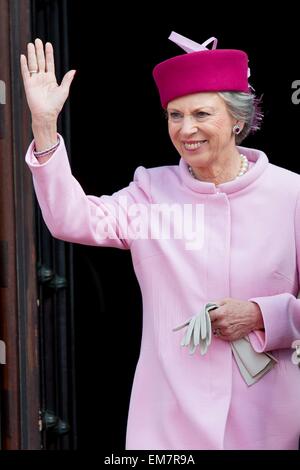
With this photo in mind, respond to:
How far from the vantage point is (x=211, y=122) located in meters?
3.70

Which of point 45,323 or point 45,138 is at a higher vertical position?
point 45,138

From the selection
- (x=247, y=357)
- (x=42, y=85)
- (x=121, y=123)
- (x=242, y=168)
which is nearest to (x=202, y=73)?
(x=242, y=168)

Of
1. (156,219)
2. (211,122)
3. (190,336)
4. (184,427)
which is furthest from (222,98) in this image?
(184,427)

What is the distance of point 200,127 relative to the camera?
3.69 metres

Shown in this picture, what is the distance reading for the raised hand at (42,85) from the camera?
3.63 metres

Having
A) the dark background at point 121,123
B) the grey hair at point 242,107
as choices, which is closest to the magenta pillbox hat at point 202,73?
the grey hair at point 242,107

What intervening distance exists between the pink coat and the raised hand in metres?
0.19

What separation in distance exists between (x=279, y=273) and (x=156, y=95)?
109 centimetres

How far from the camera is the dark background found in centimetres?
446

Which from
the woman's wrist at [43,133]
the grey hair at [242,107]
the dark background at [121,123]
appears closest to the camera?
Result: the woman's wrist at [43,133]

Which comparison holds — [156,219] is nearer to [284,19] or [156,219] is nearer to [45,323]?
[45,323]

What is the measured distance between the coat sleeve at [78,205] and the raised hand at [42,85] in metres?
0.09

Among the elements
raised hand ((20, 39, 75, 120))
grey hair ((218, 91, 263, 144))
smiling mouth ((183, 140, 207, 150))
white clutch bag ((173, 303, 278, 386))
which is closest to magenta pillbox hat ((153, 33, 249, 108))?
grey hair ((218, 91, 263, 144))

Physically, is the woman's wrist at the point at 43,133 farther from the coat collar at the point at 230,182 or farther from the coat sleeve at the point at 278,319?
the coat sleeve at the point at 278,319
